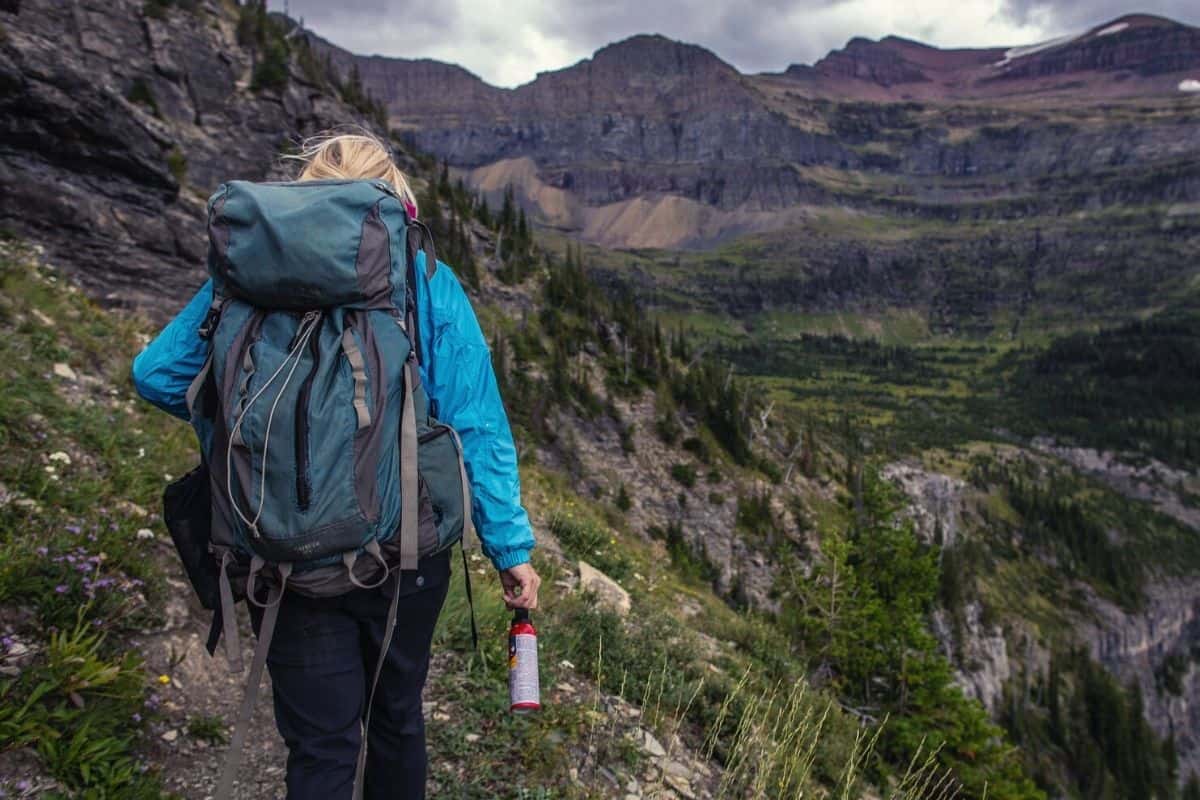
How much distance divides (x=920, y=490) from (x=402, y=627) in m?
119

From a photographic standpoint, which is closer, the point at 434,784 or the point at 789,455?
the point at 434,784

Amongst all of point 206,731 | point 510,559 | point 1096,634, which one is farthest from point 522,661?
point 1096,634

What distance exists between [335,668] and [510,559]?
2.35 ft

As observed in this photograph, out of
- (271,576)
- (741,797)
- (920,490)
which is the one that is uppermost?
(271,576)

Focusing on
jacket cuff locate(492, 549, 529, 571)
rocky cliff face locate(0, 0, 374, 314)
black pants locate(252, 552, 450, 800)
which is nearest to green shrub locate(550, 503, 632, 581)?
jacket cuff locate(492, 549, 529, 571)

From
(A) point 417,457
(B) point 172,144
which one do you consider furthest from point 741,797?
(B) point 172,144

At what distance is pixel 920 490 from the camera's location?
4316 inches

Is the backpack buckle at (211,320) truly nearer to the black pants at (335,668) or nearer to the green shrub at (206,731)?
the black pants at (335,668)

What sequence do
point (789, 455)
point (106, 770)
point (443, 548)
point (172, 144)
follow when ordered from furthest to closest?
point (789, 455) < point (172, 144) < point (106, 770) < point (443, 548)

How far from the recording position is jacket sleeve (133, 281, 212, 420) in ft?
8.46

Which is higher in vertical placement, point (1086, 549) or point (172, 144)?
point (172, 144)

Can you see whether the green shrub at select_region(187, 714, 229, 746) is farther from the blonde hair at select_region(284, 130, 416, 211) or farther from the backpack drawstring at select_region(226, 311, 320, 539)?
the blonde hair at select_region(284, 130, 416, 211)

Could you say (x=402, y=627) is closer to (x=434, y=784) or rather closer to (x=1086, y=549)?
(x=434, y=784)

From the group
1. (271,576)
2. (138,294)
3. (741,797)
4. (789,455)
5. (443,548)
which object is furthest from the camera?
(789,455)
